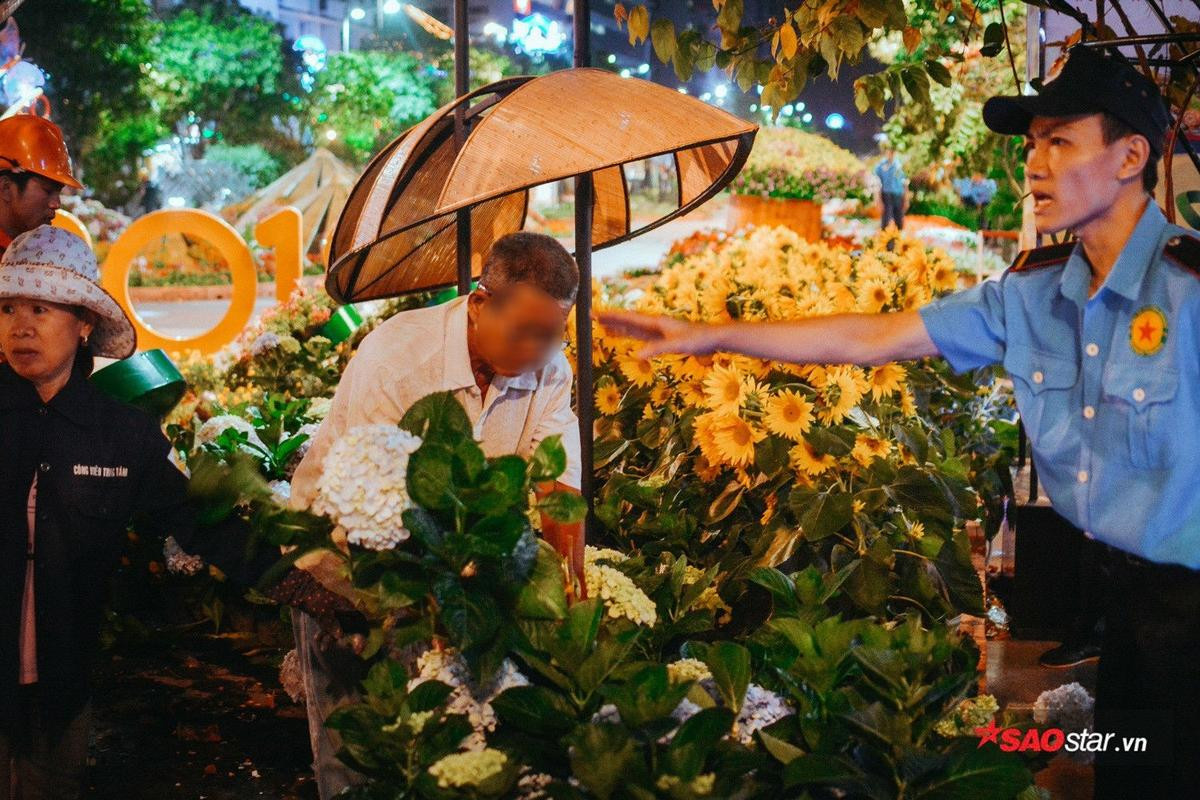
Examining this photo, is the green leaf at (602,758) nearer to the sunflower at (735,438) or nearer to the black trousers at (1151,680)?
the black trousers at (1151,680)

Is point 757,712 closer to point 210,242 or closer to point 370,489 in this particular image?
point 370,489

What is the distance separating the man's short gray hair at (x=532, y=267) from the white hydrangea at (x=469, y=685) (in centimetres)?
86

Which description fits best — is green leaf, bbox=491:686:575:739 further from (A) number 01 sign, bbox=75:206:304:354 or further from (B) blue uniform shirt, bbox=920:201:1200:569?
(A) number 01 sign, bbox=75:206:304:354

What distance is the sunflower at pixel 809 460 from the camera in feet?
12.9

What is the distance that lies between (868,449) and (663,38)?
1.47 meters

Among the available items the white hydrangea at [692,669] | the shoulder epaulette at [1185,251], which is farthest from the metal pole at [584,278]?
the shoulder epaulette at [1185,251]

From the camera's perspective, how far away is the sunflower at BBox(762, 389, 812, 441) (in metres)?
3.88

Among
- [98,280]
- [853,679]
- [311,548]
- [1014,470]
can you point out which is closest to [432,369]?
[311,548]

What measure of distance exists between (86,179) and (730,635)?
36557mm

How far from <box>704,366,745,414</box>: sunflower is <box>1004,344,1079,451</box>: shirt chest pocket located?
1.60 m

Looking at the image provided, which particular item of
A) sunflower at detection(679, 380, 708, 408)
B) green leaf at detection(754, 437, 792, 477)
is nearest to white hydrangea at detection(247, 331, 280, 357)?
sunflower at detection(679, 380, 708, 408)

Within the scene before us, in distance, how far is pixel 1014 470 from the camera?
844 cm

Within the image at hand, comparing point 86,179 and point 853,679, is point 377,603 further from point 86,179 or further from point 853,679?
point 86,179

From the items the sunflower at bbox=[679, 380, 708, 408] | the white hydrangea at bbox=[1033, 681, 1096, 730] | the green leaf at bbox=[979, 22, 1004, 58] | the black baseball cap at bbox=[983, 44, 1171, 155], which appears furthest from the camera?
the sunflower at bbox=[679, 380, 708, 408]
